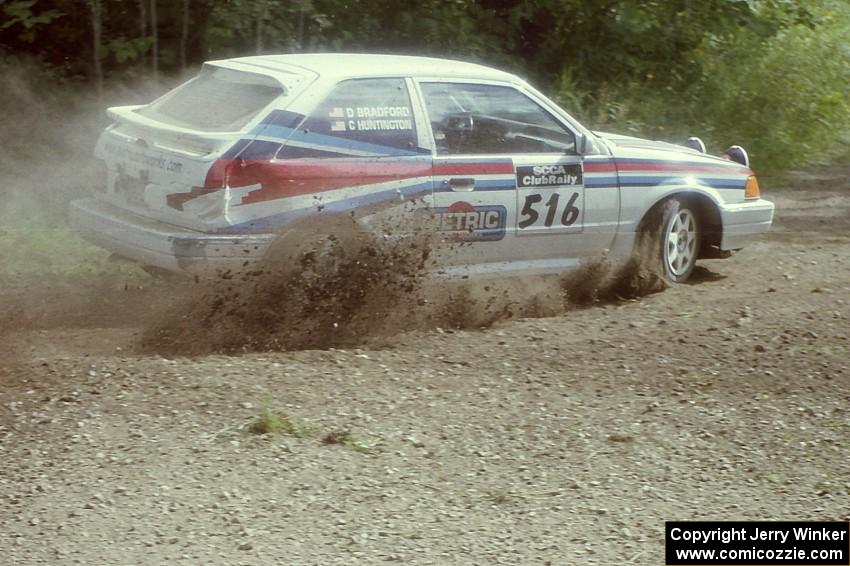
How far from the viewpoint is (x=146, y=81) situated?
12477 millimetres

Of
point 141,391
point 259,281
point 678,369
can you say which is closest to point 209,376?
point 141,391

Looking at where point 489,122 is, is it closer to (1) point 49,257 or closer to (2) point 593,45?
(1) point 49,257

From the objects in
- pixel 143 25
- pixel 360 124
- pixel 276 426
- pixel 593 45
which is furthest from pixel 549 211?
pixel 593 45

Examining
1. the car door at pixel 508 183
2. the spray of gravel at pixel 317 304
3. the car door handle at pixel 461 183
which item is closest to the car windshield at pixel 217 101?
the spray of gravel at pixel 317 304

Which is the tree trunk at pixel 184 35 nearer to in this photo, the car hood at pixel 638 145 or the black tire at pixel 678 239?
the car hood at pixel 638 145

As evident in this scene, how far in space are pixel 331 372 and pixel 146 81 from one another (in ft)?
22.9

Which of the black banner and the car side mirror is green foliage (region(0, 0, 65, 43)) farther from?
the black banner

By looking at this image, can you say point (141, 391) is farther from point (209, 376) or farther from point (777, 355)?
point (777, 355)

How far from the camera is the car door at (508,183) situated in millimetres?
7727

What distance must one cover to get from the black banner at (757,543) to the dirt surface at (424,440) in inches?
3.7

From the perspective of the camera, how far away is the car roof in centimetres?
755

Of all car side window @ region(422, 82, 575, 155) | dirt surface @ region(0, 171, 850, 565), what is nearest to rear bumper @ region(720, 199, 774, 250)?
dirt surface @ region(0, 171, 850, 565)

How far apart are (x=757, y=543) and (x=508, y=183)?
3.65 meters

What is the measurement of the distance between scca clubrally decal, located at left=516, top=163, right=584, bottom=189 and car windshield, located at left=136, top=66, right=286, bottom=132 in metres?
1.65
